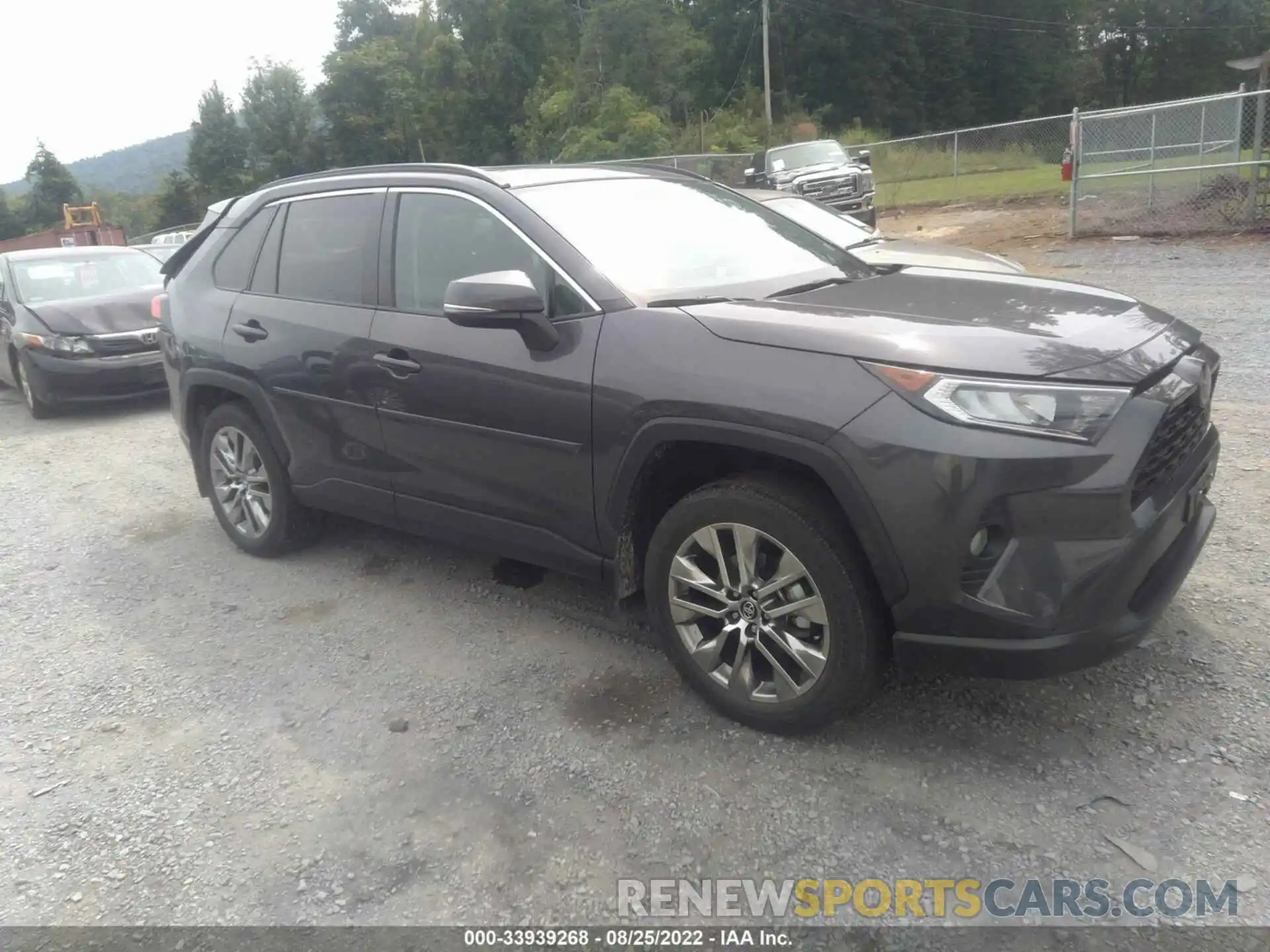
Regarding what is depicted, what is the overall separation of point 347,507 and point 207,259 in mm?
1680

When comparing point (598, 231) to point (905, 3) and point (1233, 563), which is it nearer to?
point (1233, 563)

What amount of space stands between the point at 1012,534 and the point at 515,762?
1689mm

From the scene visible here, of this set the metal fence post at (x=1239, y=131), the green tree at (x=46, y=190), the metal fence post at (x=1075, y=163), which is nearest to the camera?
the metal fence post at (x=1239, y=131)

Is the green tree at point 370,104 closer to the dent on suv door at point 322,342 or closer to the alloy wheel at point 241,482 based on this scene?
the alloy wheel at point 241,482

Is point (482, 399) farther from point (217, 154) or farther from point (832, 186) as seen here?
point (217, 154)

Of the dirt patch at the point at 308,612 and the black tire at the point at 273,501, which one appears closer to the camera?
the dirt patch at the point at 308,612

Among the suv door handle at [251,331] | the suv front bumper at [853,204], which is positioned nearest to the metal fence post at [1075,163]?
the suv front bumper at [853,204]

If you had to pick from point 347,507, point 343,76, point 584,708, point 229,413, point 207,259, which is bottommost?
point 584,708

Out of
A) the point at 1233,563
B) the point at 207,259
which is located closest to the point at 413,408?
the point at 207,259

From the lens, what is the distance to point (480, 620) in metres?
4.17

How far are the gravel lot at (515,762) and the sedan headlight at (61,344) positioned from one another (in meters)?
4.92

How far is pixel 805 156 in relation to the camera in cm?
2020

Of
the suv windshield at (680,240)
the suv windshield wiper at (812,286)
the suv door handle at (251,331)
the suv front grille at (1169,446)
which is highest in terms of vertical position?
the suv windshield at (680,240)

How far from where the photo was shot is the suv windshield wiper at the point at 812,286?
11.6 ft
